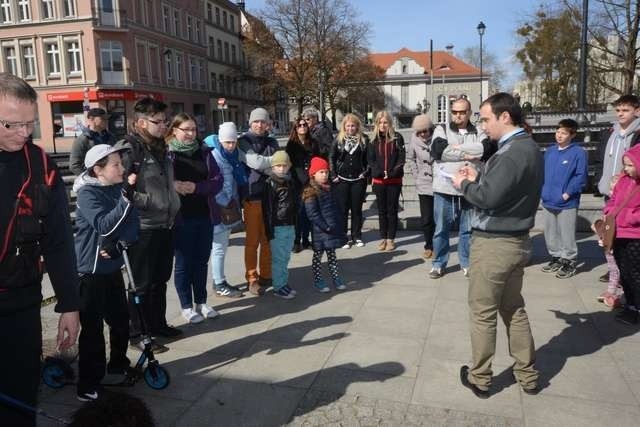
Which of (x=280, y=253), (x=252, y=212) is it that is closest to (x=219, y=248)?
(x=252, y=212)

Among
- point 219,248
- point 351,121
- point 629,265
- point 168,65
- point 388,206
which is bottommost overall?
point 629,265

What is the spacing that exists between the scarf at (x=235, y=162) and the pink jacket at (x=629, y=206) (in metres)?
3.69

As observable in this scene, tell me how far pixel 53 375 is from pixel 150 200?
4.69 feet

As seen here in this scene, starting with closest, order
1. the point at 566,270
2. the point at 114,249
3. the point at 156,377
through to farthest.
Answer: the point at 114,249 → the point at 156,377 → the point at 566,270

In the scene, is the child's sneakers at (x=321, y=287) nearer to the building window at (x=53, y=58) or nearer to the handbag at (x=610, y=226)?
the handbag at (x=610, y=226)

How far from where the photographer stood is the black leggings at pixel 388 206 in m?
7.42

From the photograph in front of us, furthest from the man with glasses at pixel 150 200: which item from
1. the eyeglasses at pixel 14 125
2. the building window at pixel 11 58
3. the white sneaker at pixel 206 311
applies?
the building window at pixel 11 58

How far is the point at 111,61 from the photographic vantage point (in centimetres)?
3606

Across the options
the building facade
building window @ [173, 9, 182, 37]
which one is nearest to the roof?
the building facade

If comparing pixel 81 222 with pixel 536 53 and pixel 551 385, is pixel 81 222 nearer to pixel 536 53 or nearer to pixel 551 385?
pixel 551 385

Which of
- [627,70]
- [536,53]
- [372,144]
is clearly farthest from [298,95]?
[372,144]

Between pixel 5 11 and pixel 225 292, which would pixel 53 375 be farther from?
pixel 5 11

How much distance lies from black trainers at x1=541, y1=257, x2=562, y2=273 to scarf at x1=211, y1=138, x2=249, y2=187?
3.81m

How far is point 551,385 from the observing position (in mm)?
3533
